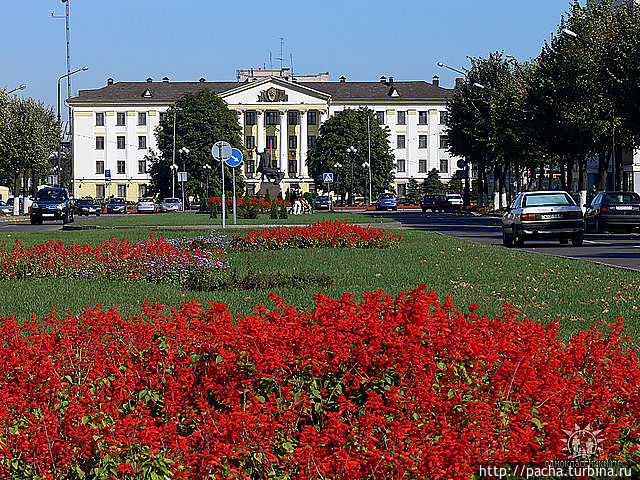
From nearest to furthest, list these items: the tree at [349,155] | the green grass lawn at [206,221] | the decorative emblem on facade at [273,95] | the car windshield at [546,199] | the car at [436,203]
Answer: the car windshield at [546,199] < the green grass lawn at [206,221] < the car at [436,203] < the tree at [349,155] < the decorative emblem on facade at [273,95]

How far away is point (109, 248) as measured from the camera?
58.7 ft

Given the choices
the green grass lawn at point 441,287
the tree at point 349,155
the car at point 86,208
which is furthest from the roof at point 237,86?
the green grass lawn at point 441,287

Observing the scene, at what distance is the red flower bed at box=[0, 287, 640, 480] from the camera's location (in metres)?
4.50

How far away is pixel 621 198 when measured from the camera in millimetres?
38125

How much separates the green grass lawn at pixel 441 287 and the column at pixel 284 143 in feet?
378

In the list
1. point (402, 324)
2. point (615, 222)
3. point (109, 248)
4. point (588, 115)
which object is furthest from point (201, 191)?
point (402, 324)

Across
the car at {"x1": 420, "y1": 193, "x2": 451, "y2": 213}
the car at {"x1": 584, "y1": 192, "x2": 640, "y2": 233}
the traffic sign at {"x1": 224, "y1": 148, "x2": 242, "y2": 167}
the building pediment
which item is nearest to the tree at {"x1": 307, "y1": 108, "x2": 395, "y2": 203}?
the building pediment

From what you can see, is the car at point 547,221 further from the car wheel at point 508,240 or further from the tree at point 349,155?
the tree at point 349,155

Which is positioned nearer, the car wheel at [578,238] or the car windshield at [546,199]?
the car wheel at [578,238]

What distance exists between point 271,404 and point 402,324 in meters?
1.50

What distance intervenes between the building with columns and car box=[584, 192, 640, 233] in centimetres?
9642

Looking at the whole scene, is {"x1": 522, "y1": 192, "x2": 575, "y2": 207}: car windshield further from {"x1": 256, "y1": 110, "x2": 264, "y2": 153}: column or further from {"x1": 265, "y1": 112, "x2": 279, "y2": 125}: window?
{"x1": 265, "y1": 112, "x2": 279, "y2": 125}: window

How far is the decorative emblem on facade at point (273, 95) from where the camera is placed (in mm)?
134500

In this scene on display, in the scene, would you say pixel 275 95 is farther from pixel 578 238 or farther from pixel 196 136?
pixel 578 238
